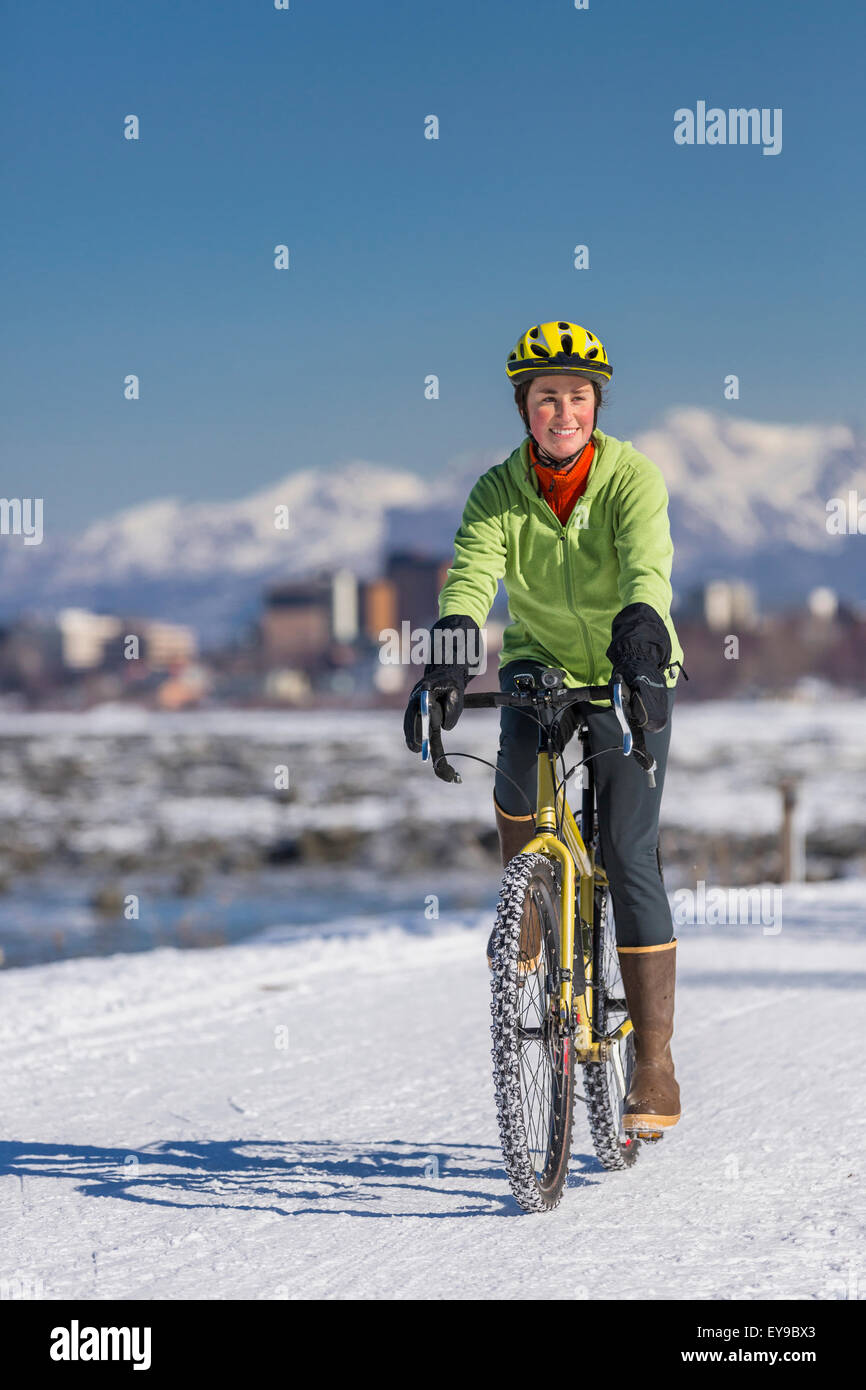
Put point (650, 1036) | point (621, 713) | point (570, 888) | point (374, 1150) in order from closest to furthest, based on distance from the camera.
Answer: point (621, 713) → point (570, 888) → point (650, 1036) → point (374, 1150)

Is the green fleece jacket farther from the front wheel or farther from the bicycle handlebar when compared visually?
the front wheel

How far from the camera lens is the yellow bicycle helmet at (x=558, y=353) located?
3996 mm

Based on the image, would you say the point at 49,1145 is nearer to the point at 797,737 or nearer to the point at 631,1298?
the point at 631,1298

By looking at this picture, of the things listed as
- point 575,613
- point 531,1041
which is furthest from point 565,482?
point 531,1041

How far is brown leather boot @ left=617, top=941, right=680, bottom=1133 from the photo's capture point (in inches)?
163

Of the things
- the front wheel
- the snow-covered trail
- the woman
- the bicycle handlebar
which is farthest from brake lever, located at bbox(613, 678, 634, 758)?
the snow-covered trail

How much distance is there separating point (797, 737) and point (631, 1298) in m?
47.8

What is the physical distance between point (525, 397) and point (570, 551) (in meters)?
0.43

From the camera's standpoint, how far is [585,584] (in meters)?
4.10

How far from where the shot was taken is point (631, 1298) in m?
3.17

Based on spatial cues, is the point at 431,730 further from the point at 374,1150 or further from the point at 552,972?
the point at 374,1150

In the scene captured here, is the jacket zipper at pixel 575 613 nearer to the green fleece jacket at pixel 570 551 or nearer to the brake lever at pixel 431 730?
the green fleece jacket at pixel 570 551

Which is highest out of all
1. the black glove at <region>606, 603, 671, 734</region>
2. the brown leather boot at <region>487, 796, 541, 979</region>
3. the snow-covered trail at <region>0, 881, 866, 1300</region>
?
the black glove at <region>606, 603, 671, 734</region>
